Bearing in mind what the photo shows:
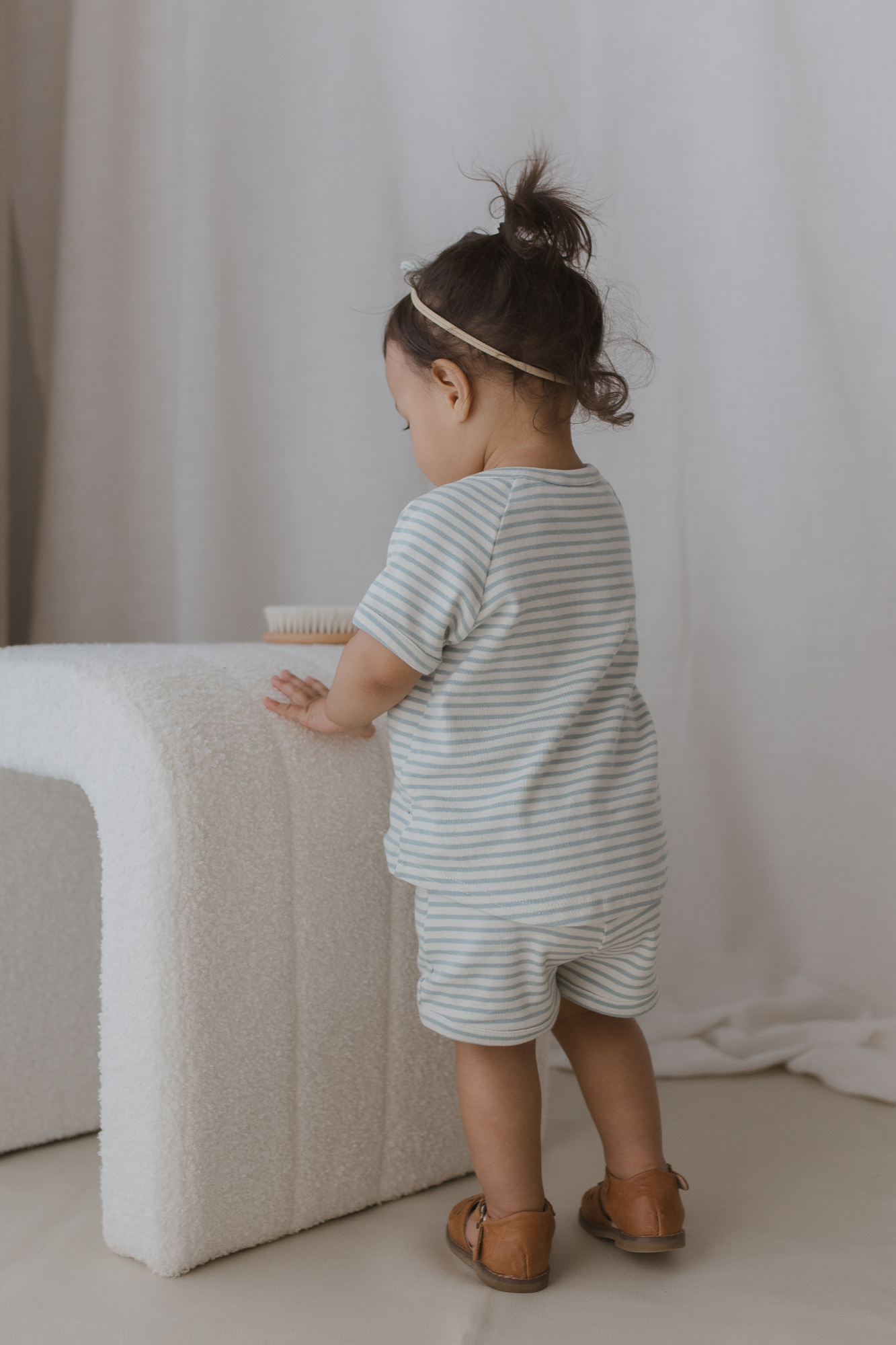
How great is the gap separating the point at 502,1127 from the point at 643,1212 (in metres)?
0.12

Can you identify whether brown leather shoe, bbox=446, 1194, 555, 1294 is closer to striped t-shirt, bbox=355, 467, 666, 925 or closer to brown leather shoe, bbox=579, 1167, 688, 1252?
brown leather shoe, bbox=579, 1167, 688, 1252

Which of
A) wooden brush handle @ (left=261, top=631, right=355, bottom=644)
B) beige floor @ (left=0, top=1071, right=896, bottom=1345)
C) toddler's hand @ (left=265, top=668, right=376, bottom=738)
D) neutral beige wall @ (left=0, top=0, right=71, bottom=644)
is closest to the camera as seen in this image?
beige floor @ (left=0, top=1071, right=896, bottom=1345)

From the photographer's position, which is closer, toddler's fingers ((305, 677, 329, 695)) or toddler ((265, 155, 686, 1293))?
toddler ((265, 155, 686, 1293))

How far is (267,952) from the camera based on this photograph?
31.3 inches

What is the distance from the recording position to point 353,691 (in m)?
0.78

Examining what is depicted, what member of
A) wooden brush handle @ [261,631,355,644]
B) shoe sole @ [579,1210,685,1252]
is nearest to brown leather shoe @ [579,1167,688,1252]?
shoe sole @ [579,1210,685,1252]

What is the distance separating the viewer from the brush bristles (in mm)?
1035

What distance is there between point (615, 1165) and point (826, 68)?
3.65ft

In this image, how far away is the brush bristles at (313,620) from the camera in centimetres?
104

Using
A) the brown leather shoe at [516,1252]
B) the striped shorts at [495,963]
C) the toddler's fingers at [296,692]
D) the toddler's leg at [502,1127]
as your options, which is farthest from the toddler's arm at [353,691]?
the brown leather shoe at [516,1252]

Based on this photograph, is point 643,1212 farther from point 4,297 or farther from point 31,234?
point 31,234

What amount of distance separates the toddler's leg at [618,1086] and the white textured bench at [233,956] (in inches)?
4.7

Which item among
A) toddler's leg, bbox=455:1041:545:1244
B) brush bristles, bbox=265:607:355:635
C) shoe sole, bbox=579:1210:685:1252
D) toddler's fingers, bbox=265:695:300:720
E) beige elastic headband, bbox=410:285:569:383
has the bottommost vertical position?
shoe sole, bbox=579:1210:685:1252

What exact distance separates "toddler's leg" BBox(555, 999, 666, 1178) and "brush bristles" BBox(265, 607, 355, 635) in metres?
0.38
